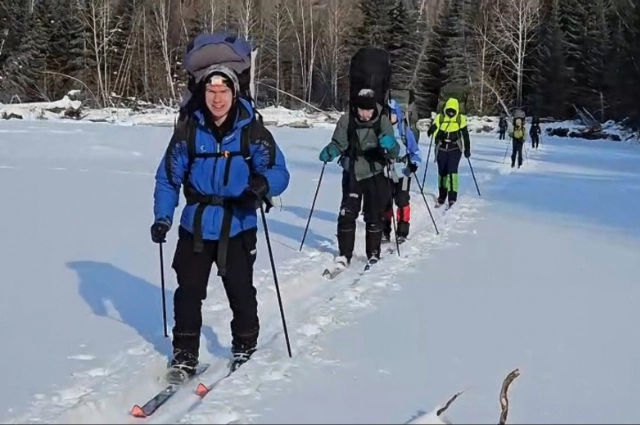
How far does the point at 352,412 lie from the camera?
12.2 ft

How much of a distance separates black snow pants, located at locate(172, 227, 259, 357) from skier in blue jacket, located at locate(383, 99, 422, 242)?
13.0ft

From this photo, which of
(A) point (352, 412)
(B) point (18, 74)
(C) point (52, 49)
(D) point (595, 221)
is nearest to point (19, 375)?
(A) point (352, 412)

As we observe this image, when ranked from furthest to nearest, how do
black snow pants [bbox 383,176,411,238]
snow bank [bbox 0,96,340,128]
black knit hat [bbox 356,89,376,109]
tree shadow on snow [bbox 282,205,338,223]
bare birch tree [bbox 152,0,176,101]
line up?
1. bare birch tree [bbox 152,0,176,101]
2. snow bank [bbox 0,96,340,128]
3. tree shadow on snow [bbox 282,205,338,223]
4. black snow pants [bbox 383,176,411,238]
5. black knit hat [bbox 356,89,376,109]

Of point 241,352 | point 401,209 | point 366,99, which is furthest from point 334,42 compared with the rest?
point 241,352

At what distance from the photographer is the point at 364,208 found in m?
7.78

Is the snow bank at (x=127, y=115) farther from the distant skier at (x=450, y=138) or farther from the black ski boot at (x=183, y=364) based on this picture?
the black ski boot at (x=183, y=364)

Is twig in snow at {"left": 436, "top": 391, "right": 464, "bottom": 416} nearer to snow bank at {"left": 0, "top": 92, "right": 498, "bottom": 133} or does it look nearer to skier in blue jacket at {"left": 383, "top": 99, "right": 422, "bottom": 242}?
skier in blue jacket at {"left": 383, "top": 99, "right": 422, "bottom": 242}

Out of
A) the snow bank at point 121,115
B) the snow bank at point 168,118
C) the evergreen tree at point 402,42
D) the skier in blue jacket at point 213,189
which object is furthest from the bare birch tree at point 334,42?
the skier in blue jacket at point 213,189

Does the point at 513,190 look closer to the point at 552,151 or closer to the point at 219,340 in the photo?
the point at 219,340

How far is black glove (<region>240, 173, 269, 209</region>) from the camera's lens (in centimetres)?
429

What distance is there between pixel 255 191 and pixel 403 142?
4573mm

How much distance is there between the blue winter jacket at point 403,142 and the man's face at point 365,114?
83 cm

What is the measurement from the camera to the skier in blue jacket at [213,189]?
4258mm

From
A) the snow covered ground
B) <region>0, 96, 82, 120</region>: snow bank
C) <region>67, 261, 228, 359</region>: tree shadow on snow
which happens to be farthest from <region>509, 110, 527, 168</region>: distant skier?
<region>0, 96, 82, 120</region>: snow bank
